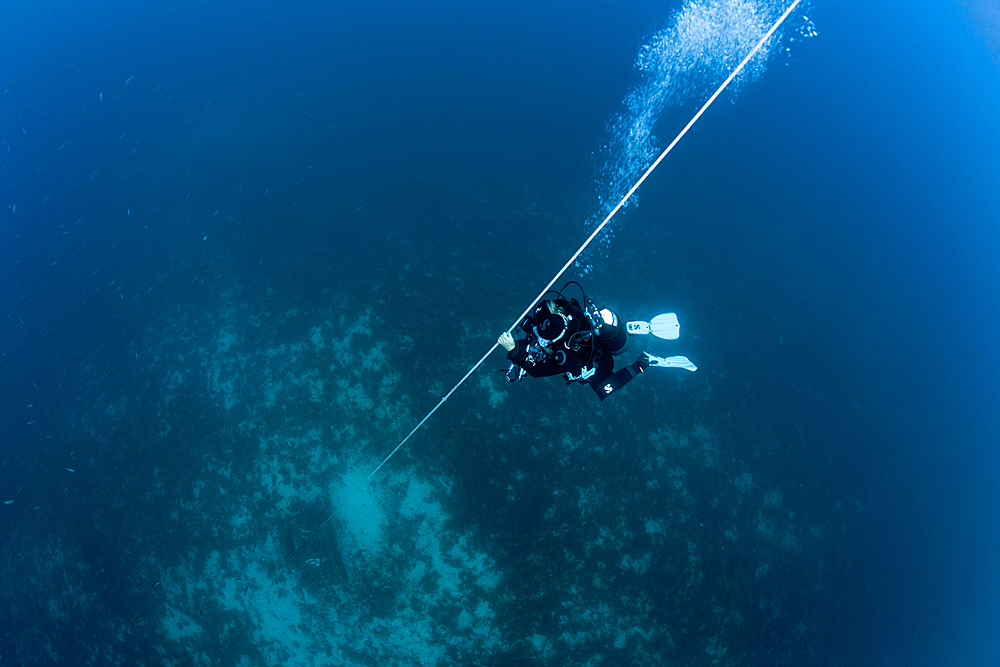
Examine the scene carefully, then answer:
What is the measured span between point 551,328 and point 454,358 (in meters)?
3.56

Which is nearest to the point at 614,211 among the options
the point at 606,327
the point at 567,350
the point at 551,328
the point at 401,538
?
the point at 606,327

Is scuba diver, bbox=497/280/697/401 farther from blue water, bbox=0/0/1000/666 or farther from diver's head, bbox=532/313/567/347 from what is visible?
blue water, bbox=0/0/1000/666

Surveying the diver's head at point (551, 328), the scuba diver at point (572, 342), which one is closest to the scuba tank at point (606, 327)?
the scuba diver at point (572, 342)

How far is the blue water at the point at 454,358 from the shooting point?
736cm

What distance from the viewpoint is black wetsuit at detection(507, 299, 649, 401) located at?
5559 millimetres

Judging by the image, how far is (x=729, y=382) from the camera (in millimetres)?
8547

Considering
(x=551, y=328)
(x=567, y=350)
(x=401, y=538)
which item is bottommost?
(x=401, y=538)

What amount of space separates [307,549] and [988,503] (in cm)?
1520

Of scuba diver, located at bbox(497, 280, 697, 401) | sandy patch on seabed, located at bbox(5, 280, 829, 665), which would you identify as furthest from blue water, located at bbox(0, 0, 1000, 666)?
scuba diver, located at bbox(497, 280, 697, 401)

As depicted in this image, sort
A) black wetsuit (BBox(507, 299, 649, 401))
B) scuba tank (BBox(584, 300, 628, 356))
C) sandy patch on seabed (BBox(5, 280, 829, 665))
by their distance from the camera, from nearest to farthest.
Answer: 1. black wetsuit (BBox(507, 299, 649, 401))
2. scuba tank (BBox(584, 300, 628, 356))
3. sandy patch on seabed (BBox(5, 280, 829, 665))

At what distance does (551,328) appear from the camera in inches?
213

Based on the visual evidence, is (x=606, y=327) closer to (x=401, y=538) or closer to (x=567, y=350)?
(x=567, y=350)

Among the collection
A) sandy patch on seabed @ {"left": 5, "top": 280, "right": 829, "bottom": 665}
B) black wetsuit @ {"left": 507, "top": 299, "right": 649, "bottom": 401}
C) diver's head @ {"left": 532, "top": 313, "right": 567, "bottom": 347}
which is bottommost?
sandy patch on seabed @ {"left": 5, "top": 280, "right": 829, "bottom": 665}

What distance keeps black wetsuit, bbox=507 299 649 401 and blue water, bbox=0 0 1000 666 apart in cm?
221
